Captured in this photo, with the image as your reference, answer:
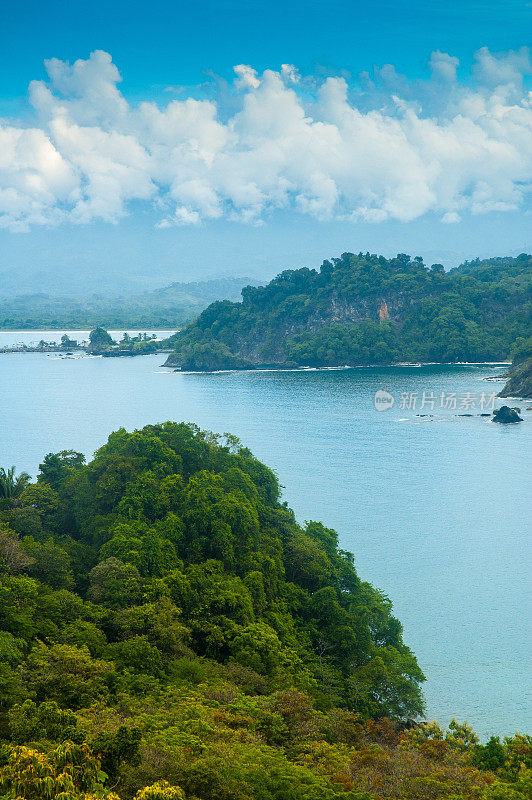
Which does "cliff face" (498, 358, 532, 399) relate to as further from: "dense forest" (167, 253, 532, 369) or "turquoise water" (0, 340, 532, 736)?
"dense forest" (167, 253, 532, 369)

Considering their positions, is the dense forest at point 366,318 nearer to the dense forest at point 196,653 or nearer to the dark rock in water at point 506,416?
the dark rock in water at point 506,416

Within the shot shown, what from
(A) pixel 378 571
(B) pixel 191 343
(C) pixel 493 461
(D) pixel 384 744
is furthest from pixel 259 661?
(B) pixel 191 343

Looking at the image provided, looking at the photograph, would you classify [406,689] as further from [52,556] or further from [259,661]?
[52,556]

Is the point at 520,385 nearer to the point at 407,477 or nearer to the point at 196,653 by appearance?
the point at 407,477

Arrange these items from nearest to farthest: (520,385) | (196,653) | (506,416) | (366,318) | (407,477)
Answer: (196,653) → (407,477) → (506,416) → (520,385) → (366,318)

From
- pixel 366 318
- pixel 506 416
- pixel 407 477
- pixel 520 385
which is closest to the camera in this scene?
pixel 407 477

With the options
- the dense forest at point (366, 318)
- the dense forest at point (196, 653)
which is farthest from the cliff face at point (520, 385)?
the dense forest at point (196, 653)

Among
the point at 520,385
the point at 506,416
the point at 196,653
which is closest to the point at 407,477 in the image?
the point at 506,416
